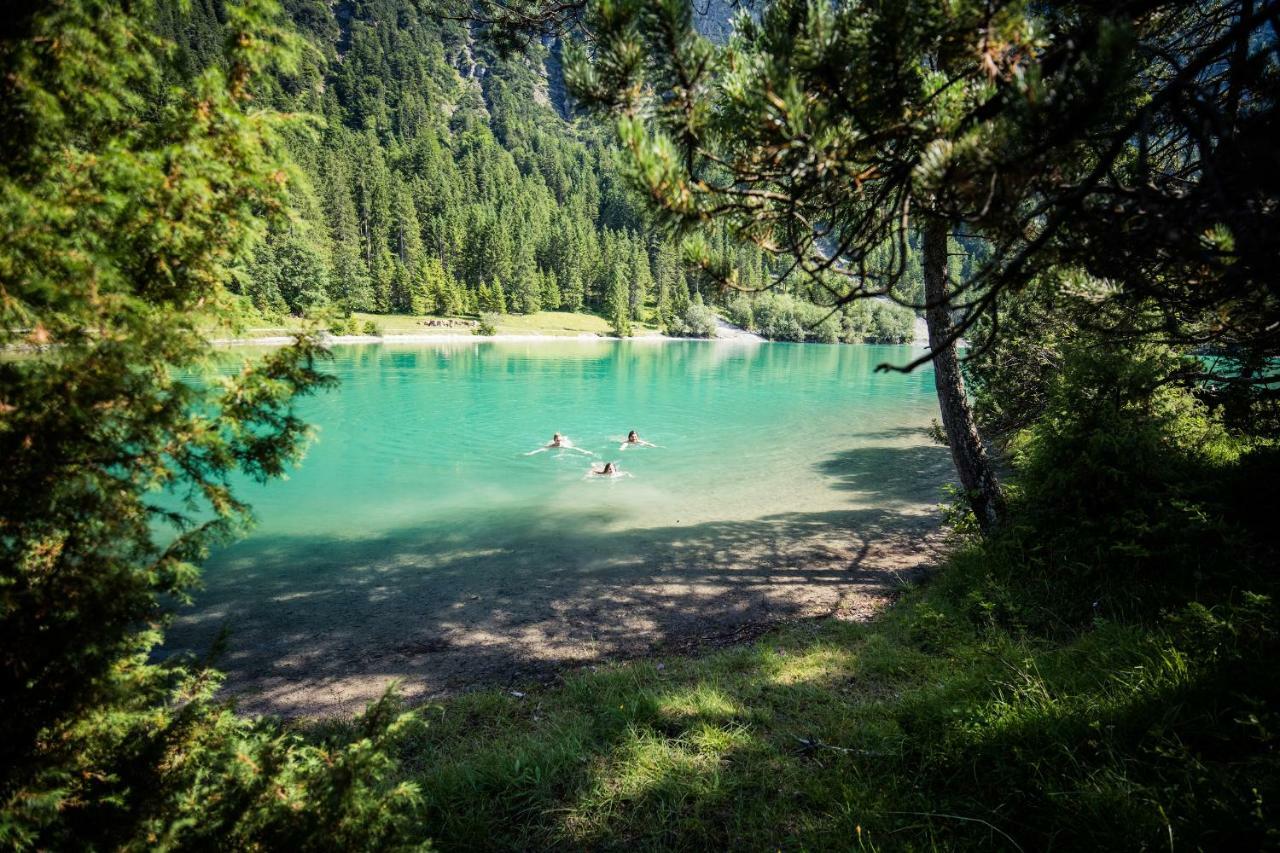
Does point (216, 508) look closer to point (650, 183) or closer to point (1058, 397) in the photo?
point (650, 183)

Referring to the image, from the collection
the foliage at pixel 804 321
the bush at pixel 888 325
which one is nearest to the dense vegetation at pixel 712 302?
the foliage at pixel 804 321

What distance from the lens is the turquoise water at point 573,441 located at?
49.5 feet

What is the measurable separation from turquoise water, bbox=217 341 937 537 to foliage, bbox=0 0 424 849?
0.67 m

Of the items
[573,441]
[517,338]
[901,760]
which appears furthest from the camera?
[517,338]

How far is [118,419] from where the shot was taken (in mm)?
2016

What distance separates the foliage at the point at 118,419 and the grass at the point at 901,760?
1.03 meters

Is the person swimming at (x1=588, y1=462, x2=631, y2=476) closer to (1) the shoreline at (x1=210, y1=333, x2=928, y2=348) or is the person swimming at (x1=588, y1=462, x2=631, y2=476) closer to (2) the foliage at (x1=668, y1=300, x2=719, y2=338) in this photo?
(1) the shoreline at (x1=210, y1=333, x2=928, y2=348)

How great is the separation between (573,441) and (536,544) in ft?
43.6

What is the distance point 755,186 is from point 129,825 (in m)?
3.72

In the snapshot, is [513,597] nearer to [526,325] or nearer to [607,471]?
[607,471]

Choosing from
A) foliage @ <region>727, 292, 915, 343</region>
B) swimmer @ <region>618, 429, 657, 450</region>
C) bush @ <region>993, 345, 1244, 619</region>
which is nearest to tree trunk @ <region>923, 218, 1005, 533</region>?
bush @ <region>993, 345, 1244, 619</region>

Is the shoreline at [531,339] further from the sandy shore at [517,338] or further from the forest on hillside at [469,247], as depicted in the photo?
the forest on hillside at [469,247]

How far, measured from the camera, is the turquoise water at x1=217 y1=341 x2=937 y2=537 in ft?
49.5

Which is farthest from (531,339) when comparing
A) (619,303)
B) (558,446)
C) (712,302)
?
(712,302)
